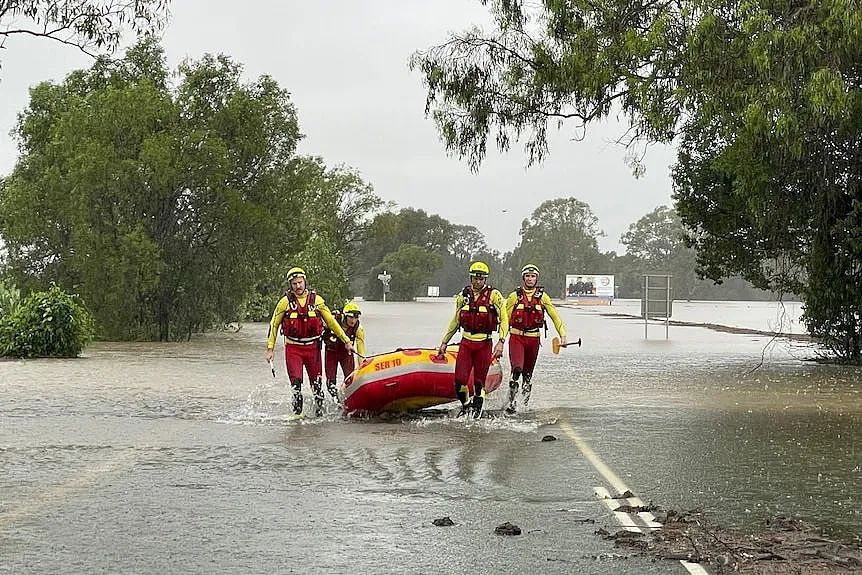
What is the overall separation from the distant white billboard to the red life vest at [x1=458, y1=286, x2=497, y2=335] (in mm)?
106200

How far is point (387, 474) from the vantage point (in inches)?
425

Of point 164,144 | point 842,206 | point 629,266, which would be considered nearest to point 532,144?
point 842,206

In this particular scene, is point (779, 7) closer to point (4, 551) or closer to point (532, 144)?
point (532, 144)

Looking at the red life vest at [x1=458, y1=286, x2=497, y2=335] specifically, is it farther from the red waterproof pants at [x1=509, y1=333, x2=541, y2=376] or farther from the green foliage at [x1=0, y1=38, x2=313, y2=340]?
the green foliage at [x1=0, y1=38, x2=313, y2=340]

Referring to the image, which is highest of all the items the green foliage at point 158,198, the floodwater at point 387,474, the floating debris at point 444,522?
the green foliage at point 158,198

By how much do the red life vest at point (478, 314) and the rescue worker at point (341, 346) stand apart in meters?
2.31

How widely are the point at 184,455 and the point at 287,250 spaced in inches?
1183

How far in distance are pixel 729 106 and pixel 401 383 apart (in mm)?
7205

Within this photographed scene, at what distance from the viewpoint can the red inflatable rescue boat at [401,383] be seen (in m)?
15.5

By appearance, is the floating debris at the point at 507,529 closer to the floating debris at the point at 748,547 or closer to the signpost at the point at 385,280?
the floating debris at the point at 748,547

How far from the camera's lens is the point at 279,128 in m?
41.1

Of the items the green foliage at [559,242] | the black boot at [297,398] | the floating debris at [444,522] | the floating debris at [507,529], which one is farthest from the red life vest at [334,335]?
the green foliage at [559,242]

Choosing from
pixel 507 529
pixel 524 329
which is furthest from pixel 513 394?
pixel 507 529

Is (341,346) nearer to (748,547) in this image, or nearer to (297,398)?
(297,398)
